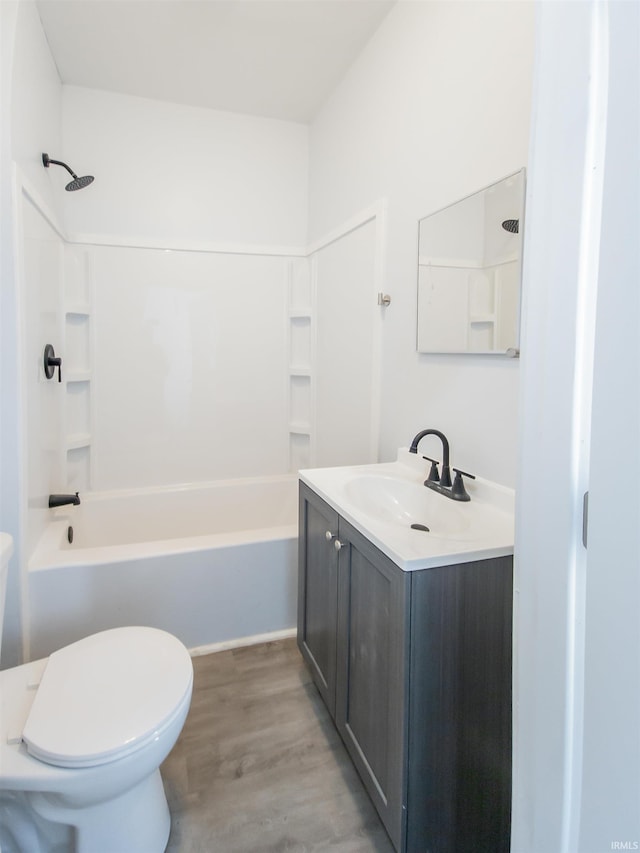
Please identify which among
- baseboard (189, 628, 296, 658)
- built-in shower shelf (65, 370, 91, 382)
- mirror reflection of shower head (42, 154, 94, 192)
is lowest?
baseboard (189, 628, 296, 658)

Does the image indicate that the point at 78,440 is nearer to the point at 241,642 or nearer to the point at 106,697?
the point at 241,642

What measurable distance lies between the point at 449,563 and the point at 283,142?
2.83m

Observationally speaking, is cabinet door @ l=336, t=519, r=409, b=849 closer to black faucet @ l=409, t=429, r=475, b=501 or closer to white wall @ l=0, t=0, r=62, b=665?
black faucet @ l=409, t=429, r=475, b=501

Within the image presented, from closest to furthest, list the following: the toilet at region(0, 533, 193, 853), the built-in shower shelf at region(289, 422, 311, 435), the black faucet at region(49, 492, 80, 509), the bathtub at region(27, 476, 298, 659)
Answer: the toilet at region(0, 533, 193, 853), the bathtub at region(27, 476, 298, 659), the black faucet at region(49, 492, 80, 509), the built-in shower shelf at region(289, 422, 311, 435)

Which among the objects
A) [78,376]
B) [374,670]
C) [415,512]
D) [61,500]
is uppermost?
[78,376]

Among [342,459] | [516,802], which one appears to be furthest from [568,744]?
[342,459]

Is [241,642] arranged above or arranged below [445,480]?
below

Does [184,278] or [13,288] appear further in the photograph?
[184,278]

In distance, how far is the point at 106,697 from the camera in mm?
1159

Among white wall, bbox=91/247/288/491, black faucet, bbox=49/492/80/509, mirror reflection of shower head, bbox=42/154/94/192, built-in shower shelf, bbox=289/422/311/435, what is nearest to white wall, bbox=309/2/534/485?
white wall, bbox=91/247/288/491

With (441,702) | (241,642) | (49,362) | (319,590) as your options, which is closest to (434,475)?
(319,590)

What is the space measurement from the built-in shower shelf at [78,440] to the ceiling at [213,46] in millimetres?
1891

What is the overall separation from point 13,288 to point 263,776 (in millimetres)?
1820

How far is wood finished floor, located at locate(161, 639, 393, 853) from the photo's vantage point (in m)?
1.27
